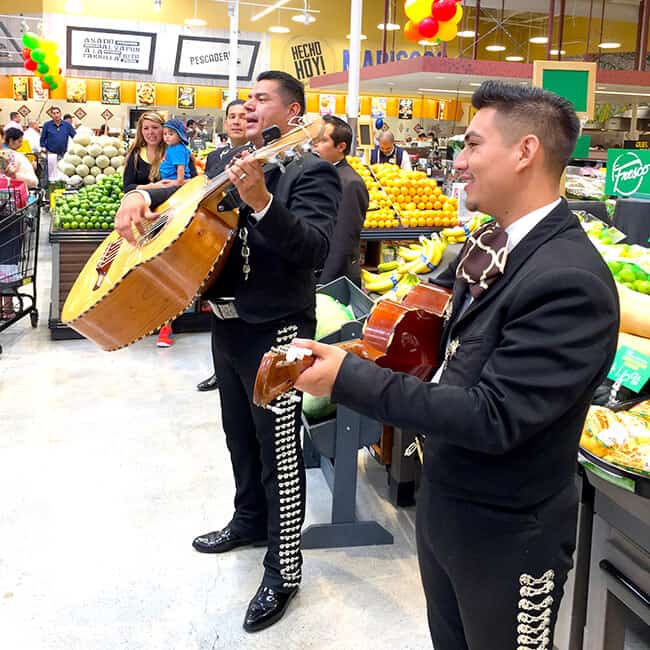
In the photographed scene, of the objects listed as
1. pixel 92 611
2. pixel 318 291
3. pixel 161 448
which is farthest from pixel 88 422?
pixel 92 611

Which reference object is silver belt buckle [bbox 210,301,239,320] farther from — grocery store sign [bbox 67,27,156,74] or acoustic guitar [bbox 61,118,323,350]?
grocery store sign [bbox 67,27,156,74]

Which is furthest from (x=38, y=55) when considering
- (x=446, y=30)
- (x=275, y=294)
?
(x=275, y=294)

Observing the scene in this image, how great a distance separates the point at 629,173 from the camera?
371 cm

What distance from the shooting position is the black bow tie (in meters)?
1.35

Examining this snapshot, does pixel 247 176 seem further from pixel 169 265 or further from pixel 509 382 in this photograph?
pixel 509 382

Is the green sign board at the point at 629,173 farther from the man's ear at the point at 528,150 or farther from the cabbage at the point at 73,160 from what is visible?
the cabbage at the point at 73,160

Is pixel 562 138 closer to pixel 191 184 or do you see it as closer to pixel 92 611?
pixel 191 184

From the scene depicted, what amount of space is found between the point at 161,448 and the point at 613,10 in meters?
19.7

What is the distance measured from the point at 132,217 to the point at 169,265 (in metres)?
0.39

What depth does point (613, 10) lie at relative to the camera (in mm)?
19625

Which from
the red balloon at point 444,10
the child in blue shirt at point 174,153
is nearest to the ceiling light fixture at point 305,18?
the red balloon at point 444,10

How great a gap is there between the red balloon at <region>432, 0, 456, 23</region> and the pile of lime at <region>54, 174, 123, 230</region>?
16.8 feet

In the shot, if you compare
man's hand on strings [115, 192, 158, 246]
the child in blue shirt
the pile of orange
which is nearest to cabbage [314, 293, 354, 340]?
man's hand on strings [115, 192, 158, 246]

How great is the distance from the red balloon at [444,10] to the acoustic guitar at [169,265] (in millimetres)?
8031
